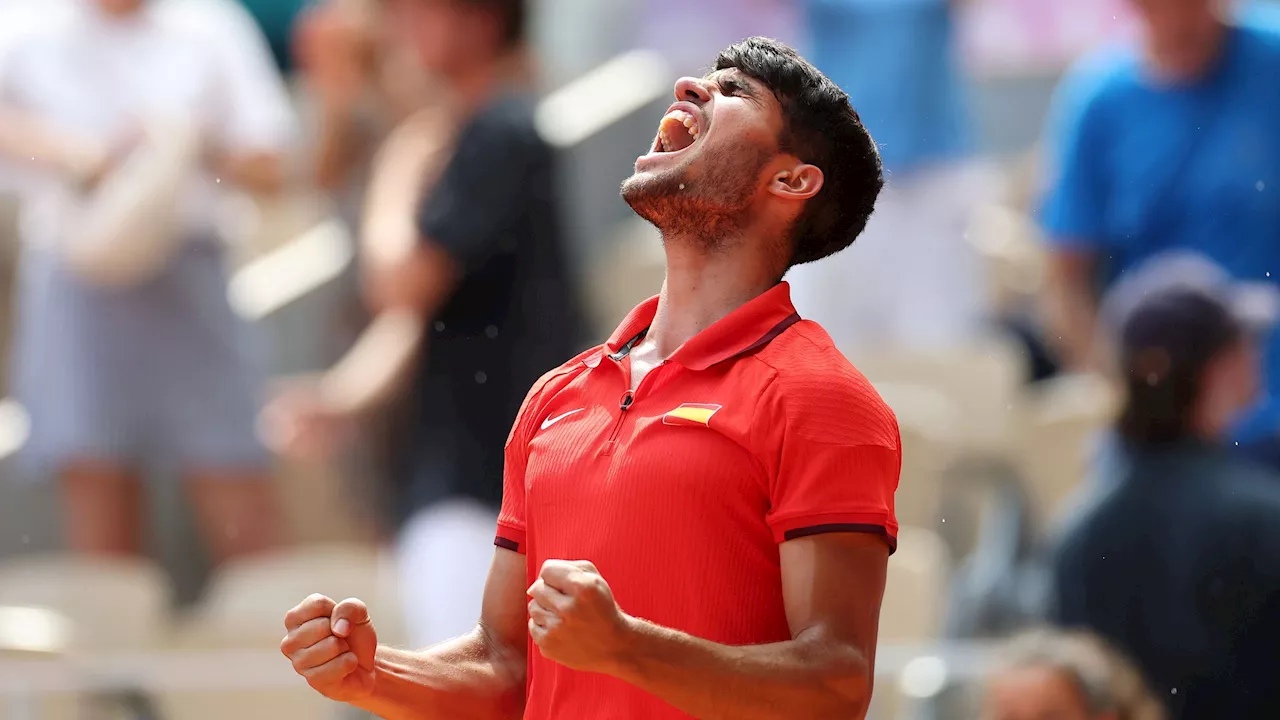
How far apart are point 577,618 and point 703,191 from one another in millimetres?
410

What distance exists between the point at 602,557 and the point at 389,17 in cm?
345

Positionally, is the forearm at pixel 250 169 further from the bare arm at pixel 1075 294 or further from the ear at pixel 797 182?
the ear at pixel 797 182

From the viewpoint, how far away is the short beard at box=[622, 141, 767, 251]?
1512 millimetres

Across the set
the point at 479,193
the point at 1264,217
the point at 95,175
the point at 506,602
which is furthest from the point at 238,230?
the point at 506,602

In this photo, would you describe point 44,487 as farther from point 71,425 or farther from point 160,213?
point 160,213

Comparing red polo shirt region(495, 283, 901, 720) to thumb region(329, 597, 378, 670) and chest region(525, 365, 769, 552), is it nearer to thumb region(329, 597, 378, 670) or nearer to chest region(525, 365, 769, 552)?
chest region(525, 365, 769, 552)

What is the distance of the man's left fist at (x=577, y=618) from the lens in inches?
50.4

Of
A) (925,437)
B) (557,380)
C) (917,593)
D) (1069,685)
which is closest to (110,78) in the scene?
(925,437)

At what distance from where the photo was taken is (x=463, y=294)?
2.63 m

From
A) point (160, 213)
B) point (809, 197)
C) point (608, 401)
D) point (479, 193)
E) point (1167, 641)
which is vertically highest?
point (160, 213)

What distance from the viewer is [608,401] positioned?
1.55 metres

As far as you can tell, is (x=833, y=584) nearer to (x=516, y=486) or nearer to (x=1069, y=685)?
(x=516, y=486)

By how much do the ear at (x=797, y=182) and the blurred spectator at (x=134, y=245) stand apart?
8.66ft

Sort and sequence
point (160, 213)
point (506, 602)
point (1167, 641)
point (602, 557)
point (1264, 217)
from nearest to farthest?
1. point (602, 557)
2. point (506, 602)
3. point (1167, 641)
4. point (1264, 217)
5. point (160, 213)
